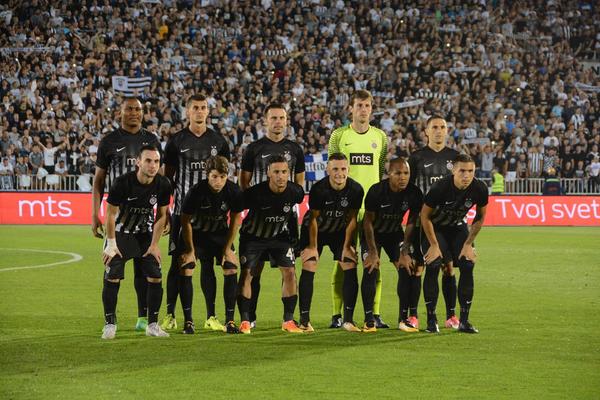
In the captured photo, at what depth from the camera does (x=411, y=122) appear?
1319 inches

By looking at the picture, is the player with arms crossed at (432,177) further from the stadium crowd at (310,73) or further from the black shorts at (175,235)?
the stadium crowd at (310,73)

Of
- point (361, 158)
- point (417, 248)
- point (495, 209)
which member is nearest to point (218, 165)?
point (361, 158)

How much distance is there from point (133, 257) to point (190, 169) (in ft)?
3.86

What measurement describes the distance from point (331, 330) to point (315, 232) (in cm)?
101

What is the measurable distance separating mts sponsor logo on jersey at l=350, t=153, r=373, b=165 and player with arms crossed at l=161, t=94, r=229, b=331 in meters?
1.45

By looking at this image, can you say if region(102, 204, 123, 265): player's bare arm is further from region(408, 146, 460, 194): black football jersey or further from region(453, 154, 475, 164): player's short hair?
region(453, 154, 475, 164): player's short hair

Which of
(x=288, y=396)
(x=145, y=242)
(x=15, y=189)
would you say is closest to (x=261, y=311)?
(x=145, y=242)

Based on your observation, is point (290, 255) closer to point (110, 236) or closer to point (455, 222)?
point (455, 222)

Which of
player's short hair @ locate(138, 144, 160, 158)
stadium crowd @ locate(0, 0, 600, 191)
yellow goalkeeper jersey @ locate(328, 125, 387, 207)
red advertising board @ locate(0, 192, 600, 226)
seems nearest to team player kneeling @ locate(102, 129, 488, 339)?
player's short hair @ locate(138, 144, 160, 158)

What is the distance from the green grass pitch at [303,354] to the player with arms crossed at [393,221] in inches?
17.2

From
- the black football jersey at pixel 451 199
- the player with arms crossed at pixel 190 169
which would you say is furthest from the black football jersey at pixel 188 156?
the black football jersey at pixel 451 199

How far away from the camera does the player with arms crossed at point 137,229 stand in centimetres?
962

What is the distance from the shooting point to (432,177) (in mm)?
10883

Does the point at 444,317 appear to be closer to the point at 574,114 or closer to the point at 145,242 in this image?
the point at 145,242
